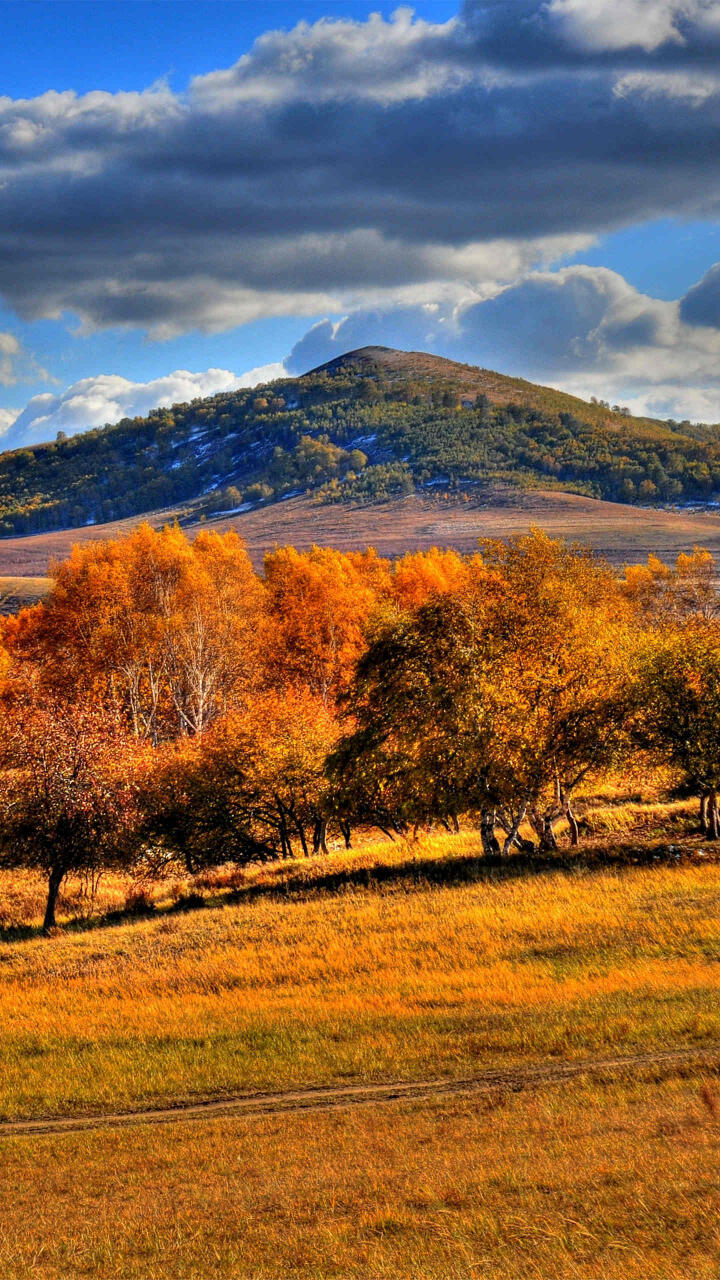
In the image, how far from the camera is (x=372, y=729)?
4694cm

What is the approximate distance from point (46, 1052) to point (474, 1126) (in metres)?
12.5

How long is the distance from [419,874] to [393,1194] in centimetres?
2704

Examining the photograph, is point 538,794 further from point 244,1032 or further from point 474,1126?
point 474,1126

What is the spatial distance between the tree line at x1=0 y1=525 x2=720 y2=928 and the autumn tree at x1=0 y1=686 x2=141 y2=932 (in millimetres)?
98

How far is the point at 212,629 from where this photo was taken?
3135 inches

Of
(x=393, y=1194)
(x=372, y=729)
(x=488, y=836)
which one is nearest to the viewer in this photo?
(x=393, y=1194)

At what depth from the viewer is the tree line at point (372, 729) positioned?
1748 inches

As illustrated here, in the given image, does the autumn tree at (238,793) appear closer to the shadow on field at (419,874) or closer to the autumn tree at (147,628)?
the shadow on field at (419,874)

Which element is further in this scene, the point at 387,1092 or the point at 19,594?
the point at 19,594

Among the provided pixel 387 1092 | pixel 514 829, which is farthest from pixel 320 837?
pixel 387 1092

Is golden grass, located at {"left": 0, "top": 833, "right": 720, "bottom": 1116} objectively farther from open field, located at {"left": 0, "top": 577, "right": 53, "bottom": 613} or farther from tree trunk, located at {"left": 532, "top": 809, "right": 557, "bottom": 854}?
open field, located at {"left": 0, "top": 577, "right": 53, "bottom": 613}

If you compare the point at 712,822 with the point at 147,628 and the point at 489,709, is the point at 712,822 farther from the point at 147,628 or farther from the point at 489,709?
the point at 147,628

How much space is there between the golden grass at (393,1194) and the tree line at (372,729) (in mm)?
24109

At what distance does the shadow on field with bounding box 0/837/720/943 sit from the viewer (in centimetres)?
4022
